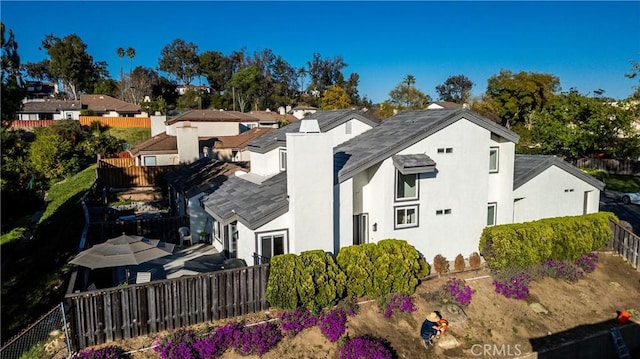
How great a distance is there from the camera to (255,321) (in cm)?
1323

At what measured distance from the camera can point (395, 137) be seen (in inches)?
684

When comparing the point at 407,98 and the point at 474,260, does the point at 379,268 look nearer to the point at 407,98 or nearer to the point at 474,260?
the point at 474,260

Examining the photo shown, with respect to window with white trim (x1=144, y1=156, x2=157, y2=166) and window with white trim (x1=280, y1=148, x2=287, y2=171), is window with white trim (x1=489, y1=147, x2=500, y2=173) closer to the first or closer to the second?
window with white trim (x1=280, y1=148, x2=287, y2=171)

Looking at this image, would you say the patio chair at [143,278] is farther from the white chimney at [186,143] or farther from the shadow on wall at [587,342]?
the white chimney at [186,143]

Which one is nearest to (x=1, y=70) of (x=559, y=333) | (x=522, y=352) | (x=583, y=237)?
(x=522, y=352)

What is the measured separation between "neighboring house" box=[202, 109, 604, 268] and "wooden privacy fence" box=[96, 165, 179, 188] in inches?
625

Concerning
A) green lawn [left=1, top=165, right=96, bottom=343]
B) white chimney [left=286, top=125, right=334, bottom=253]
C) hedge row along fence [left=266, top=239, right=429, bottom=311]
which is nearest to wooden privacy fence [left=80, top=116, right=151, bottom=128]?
green lawn [left=1, top=165, right=96, bottom=343]

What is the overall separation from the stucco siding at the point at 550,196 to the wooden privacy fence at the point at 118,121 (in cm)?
5465

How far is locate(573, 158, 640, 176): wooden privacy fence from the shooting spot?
1729 inches

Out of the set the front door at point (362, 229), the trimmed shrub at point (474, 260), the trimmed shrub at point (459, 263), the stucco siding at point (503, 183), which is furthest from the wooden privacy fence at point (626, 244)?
the front door at point (362, 229)

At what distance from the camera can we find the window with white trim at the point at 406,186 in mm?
16703

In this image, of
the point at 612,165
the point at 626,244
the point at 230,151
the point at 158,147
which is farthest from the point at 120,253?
the point at 612,165

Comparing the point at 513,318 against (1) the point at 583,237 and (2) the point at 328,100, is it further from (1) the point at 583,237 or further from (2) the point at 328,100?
(2) the point at 328,100

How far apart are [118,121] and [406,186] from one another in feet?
179
